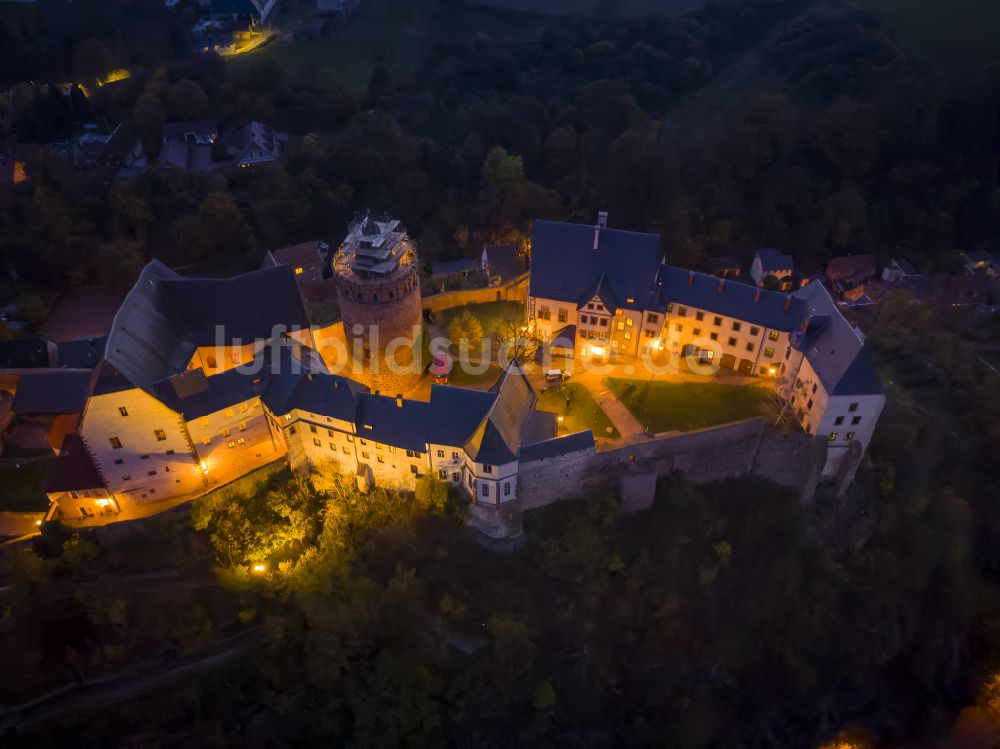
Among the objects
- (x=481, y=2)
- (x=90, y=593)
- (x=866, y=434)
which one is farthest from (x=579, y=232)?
(x=481, y=2)

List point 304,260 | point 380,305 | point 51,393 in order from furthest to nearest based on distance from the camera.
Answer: point 304,260
point 51,393
point 380,305

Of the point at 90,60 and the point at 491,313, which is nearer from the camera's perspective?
the point at 491,313

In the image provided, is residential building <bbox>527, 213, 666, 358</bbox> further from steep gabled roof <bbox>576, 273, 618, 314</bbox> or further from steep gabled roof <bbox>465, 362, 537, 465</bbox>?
steep gabled roof <bbox>465, 362, 537, 465</bbox>

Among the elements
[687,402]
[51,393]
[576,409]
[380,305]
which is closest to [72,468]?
[51,393]

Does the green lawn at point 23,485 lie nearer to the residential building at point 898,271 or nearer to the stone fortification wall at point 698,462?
the stone fortification wall at point 698,462

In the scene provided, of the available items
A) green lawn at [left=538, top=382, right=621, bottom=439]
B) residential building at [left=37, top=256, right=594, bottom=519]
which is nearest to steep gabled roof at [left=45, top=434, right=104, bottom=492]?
residential building at [left=37, top=256, right=594, bottom=519]

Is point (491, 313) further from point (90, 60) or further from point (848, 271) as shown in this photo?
point (90, 60)

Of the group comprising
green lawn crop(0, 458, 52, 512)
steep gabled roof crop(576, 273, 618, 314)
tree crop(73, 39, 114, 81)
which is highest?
tree crop(73, 39, 114, 81)

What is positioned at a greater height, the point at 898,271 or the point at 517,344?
the point at 517,344
